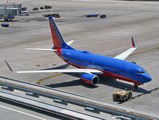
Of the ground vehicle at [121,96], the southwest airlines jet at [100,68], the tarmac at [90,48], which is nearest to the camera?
the ground vehicle at [121,96]

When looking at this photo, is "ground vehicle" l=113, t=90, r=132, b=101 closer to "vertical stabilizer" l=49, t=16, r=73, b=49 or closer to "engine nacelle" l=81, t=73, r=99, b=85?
"engine nacelle" l=81, t=73, r=99, b=85

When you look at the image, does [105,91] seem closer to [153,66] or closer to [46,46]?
[153,66]

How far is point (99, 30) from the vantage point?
91688 mm

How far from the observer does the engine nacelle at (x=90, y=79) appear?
A: 129 ft

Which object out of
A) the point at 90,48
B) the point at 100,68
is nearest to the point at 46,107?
the point at 100,68

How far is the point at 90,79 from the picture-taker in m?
39.3

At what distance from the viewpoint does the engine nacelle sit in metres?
39.4

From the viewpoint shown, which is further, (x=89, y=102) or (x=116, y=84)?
(x=116, y=84)

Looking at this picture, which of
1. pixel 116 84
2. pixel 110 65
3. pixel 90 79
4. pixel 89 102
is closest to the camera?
pixel 89 102

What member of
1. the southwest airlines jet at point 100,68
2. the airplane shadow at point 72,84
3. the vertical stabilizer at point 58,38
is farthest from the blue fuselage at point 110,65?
the airplane shadow at point 72,84

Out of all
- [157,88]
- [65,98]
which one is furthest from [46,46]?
[65,98]

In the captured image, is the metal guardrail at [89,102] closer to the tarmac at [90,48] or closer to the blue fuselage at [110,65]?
the tarmac at [90,48]

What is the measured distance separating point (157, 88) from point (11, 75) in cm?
2437

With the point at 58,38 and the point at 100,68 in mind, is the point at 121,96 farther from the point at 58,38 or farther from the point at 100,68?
the point at 58,38
